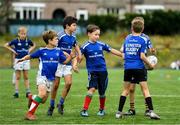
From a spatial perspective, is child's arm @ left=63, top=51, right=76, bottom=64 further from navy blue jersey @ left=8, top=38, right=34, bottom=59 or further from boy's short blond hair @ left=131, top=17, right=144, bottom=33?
navy blue jersey @ left=8, top=38, right=34, bottom=59

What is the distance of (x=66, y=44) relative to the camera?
1491 centimetres

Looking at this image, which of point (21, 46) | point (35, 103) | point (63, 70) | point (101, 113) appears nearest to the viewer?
point (35, 103)

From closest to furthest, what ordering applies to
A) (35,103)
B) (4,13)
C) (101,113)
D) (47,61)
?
(35,103) < (47,61) < (101,113) < (4,13)

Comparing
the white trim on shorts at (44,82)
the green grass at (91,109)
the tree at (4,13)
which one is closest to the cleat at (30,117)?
the green grass at (91,109)

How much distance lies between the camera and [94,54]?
1466cm

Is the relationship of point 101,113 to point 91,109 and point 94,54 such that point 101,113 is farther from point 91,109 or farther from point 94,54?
point 91,109

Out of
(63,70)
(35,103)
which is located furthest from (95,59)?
(35,103)

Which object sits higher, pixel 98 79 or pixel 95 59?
pixel 95 59

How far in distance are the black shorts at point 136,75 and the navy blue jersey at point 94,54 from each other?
88 centimetres

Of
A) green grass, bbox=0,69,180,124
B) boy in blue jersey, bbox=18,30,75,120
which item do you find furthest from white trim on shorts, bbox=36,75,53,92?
green grass, bbox=0,69,180,124

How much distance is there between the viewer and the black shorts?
1389 cm

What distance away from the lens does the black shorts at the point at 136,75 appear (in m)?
13.9

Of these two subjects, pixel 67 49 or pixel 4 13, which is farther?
pixel 4 13

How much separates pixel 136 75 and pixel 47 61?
175 centimetres
